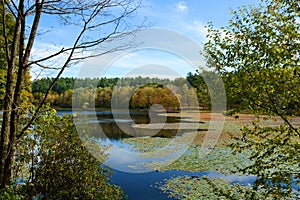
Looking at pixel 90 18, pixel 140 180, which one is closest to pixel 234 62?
pixel 90 18

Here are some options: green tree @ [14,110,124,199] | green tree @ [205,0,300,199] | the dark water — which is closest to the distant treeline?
the dark water

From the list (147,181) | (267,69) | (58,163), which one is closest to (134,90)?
(147,181)

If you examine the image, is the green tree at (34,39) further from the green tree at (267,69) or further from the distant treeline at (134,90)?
the distant treeline at (134,90)

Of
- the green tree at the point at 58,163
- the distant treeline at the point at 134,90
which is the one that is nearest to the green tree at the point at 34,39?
the green tree at the point at 58,163

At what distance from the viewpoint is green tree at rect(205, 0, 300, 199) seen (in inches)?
102

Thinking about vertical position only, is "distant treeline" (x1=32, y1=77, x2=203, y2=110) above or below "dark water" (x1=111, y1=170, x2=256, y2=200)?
above

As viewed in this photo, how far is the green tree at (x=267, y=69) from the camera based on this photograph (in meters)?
2.60

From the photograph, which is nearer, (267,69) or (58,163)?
(267,69)

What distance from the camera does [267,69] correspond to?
268cm

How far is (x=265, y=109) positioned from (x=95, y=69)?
8.44ft

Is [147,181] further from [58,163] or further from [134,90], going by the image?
[58,163]

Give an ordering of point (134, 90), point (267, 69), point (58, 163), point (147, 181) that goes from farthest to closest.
Answer: 1. point (134, 90)
2. point (147, 181)
3. point (58, 163)
4. point (267, 69)

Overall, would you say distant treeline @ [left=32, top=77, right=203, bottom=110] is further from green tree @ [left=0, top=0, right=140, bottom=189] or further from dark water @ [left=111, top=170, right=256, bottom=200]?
green tree @ [left=0, top=0, right=140, bottom=189]

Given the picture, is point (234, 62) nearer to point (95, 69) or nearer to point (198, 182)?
point (95, 69)
